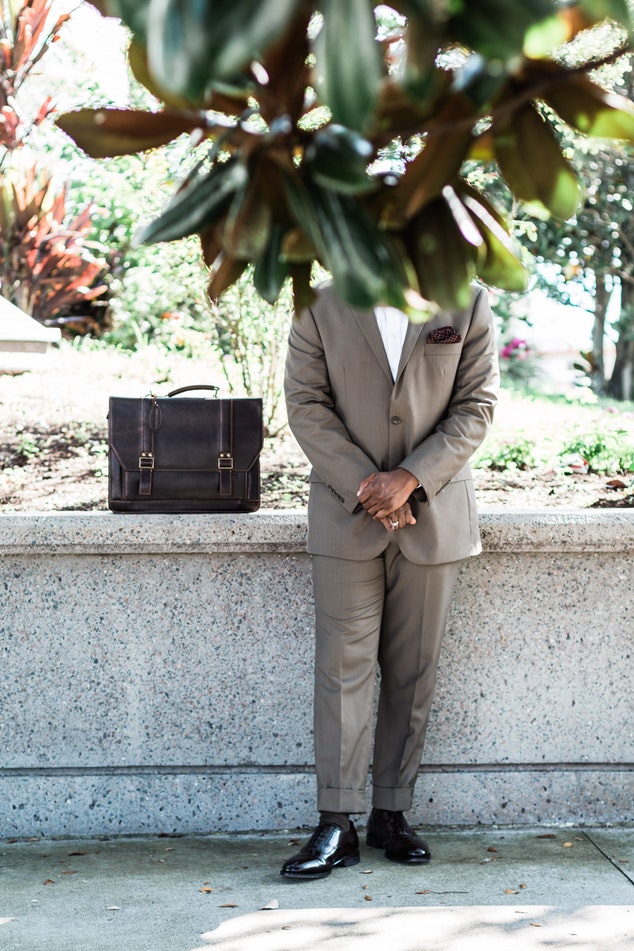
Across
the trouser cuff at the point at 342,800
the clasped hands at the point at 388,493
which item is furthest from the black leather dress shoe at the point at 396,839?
the clasped hands at the point at 388,493

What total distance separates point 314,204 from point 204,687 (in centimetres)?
296

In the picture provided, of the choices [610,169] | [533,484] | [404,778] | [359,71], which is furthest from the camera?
[610,169]

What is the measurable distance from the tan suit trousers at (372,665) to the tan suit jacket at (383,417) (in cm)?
9

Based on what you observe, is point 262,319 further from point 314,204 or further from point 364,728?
point 314,204

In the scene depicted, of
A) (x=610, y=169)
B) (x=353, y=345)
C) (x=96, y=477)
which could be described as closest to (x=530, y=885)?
(x=353, y=345)

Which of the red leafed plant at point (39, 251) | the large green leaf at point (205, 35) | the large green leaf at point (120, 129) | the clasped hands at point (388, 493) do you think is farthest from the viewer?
the red leafed plant at point (39, 251)

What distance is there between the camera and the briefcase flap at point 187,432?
3623 millimetres

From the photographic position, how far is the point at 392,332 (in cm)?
342

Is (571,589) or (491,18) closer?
(491,18)

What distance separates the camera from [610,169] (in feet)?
28.0

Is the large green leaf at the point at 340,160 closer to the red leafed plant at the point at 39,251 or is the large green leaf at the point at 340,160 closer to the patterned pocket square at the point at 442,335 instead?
the patterned pocket square at the point at 442,335

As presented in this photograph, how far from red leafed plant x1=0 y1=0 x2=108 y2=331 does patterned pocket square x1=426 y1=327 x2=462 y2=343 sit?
3.74 m

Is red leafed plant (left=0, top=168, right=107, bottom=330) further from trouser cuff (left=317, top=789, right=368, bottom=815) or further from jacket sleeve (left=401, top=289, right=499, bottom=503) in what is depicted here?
trouser cuff (left=317, top=789, right=368, bottom=815)

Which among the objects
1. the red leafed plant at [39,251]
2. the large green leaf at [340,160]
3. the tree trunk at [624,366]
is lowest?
the large green leaf at [340,160]
